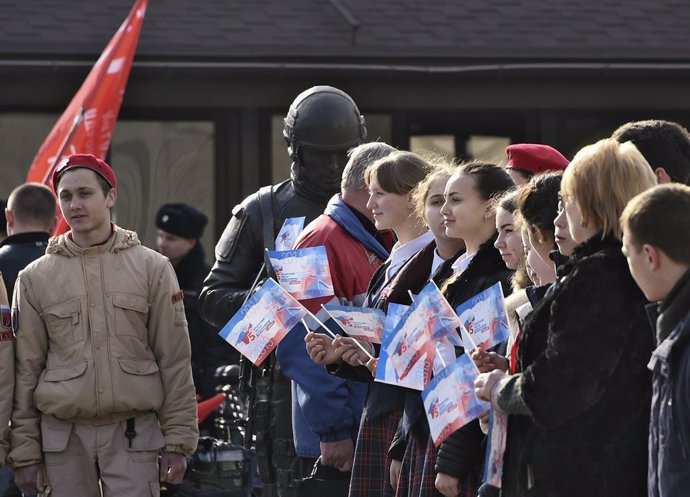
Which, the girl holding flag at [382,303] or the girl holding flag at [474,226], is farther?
the girl holding flag at [382,303]

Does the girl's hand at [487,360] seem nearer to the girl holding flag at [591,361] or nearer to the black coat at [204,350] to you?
the girl holding flag at [591,361]

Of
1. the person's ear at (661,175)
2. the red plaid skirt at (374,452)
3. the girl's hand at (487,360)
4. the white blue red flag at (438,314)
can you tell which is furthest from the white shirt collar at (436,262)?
the person's ear at (661,175)

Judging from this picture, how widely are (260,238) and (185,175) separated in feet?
21.4

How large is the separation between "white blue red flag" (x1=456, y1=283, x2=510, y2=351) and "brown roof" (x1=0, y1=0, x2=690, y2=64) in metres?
8.01

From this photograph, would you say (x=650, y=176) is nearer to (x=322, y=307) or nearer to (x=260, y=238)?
(x=322, y=307)

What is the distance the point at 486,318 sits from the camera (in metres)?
4.86

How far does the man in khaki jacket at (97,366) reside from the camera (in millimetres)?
6141

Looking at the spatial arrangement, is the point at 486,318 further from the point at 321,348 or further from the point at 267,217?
the point at 267,217

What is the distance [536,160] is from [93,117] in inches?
214

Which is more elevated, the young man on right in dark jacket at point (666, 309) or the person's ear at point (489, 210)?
the person's ear at point (489, 210)

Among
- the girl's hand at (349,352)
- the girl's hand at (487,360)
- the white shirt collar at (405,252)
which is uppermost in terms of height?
the white shirt collar at (405,252)

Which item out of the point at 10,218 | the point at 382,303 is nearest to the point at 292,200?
the point at 382,303

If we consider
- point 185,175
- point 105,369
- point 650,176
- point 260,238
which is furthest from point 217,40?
point 650,176

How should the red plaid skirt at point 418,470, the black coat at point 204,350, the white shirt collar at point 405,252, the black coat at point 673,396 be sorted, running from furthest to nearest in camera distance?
the black coat at point 204,350, the white shirt collar at point 405,252, the red plaid skirt at point 418,470, the black coat at point 673,396
